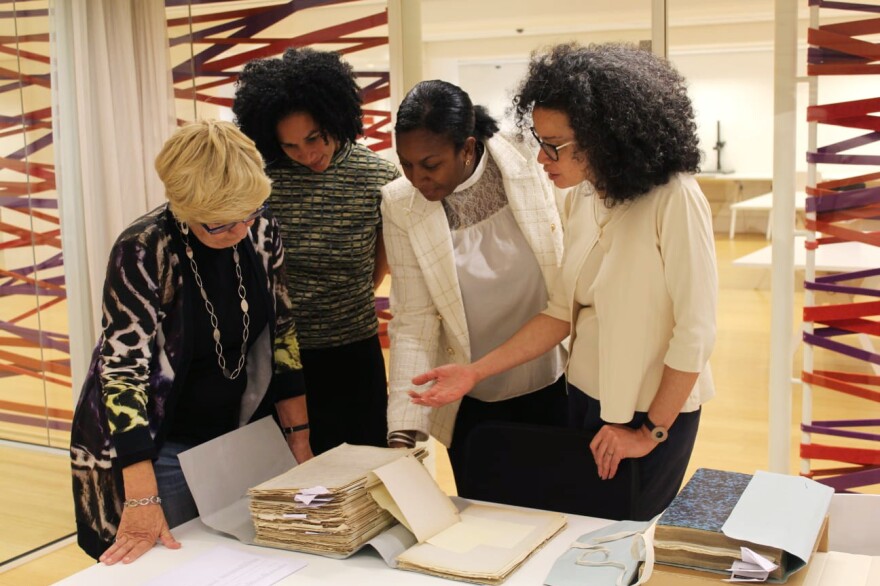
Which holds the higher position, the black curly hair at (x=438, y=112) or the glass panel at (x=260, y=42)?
the glass panel at (x=260, y=42)

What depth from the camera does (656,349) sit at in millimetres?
1676

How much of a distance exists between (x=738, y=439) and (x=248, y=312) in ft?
9.23

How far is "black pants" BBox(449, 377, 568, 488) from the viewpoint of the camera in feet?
7.06

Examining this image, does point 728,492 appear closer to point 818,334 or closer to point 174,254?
point 174,254

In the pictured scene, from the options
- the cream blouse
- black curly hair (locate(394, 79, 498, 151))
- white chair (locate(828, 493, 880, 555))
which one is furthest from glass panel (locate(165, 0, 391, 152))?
white chair (locate(828, 493, 880, 555))

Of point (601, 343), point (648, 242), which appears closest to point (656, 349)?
point (601, 343)

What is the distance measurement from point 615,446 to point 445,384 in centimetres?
37

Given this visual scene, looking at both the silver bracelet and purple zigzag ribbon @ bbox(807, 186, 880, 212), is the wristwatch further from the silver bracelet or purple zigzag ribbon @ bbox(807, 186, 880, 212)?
purple zigzag ribbon @ bbox(807, 186, 880, 212)

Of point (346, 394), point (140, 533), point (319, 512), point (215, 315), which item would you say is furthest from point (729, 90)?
point (140, 533)

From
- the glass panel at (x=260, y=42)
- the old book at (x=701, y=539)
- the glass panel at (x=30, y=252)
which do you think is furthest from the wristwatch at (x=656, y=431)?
the glass panel at (x=30, y=252)

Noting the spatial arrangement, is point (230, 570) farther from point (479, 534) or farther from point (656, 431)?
point (656, 431)

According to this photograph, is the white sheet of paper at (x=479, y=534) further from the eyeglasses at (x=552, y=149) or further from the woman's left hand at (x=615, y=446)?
the eyeglasses at (x=552, y=149)

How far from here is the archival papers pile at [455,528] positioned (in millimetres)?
1464

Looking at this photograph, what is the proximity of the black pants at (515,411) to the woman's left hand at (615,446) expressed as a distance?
1.30 feet
